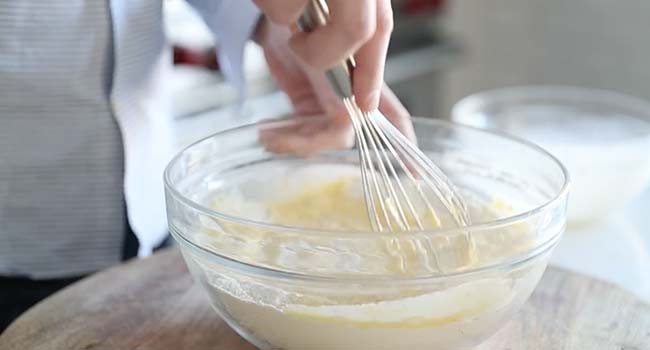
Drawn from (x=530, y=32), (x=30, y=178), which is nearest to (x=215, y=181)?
(x=30, y=178)

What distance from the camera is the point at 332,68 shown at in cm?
47

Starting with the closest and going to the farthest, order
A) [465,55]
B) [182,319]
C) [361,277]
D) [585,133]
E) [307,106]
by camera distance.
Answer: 1. [361,277]
2. [182,319]
3. [307,106]
4. [585,133]
5. [465,55]

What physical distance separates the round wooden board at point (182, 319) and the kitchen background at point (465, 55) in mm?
504

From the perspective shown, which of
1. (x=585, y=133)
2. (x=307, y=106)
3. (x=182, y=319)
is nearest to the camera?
(x=182, y=319)

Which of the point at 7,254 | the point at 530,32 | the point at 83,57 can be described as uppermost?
the point at 83,57

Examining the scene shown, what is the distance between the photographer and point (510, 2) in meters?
1.55

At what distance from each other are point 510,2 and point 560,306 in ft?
3.63

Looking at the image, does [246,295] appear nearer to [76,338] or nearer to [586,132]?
[76,338]

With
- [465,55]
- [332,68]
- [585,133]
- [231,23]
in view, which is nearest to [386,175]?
[332,68]

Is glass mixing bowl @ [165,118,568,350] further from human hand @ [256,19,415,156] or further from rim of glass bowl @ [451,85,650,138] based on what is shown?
rim of glass bowl @ [451,85,650,138]

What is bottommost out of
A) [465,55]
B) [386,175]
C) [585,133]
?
[465,55]

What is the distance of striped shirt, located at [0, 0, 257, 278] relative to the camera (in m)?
0.59

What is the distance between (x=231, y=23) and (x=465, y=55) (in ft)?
3.30

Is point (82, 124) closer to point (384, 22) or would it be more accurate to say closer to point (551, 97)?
point (384, 22)
